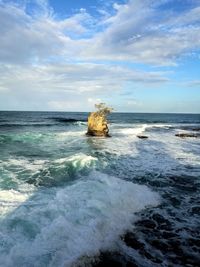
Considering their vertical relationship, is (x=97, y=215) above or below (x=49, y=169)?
below

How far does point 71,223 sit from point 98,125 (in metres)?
24.1

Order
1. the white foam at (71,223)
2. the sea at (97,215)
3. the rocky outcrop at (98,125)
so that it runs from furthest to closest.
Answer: the rocky outcrop at (98,125) < the sea at (97,215) < the white foam at (71,223)

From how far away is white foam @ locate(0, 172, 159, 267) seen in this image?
6086 mm

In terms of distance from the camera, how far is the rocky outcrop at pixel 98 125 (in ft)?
102

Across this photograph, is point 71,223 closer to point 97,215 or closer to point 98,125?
point 97,215

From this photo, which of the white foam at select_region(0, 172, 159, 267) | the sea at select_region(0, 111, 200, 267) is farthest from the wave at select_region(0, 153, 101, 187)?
the white foam at select_region(0, 172, 159, 267)

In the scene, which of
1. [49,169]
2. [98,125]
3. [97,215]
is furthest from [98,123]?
[97,215]

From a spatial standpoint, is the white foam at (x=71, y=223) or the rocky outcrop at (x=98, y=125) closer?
the white foam at (x=71, y=223)

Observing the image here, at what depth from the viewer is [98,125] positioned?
31531mm

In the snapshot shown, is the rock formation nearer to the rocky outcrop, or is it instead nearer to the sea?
the rocky outcrop

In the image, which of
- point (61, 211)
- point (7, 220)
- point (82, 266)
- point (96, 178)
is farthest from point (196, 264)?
point (96, 178)

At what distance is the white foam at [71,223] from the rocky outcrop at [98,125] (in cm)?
1984

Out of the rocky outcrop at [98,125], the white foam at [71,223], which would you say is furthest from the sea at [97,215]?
the rocky outcrop at [98,125]

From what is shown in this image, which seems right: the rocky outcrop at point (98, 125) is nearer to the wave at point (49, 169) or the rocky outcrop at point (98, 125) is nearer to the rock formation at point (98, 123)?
the rock formation at point (98, 123)
